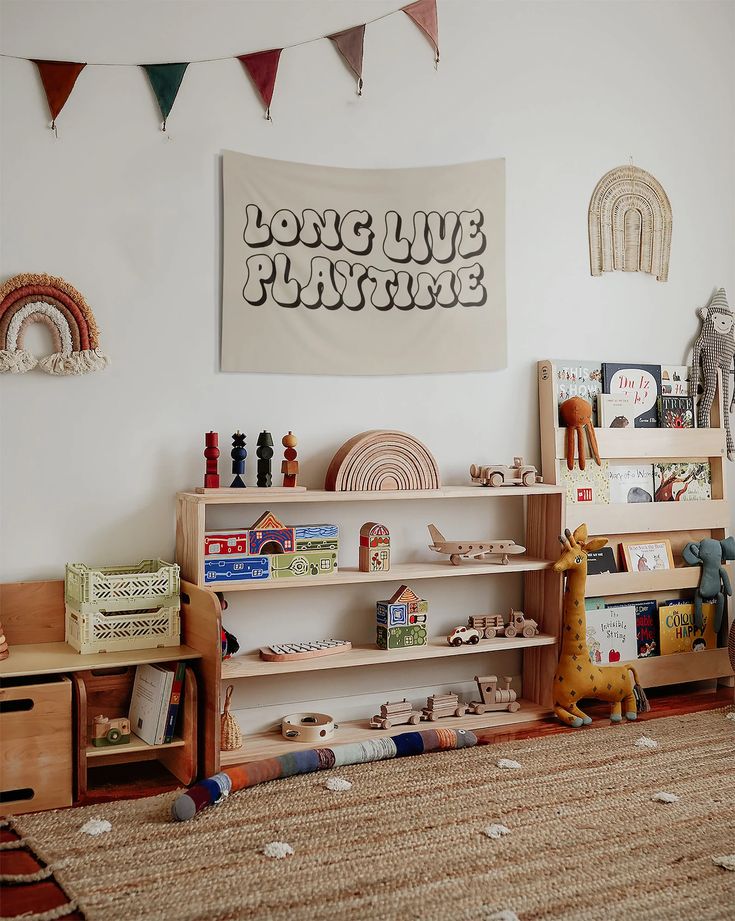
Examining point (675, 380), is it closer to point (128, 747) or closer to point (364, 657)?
point (364, 657)

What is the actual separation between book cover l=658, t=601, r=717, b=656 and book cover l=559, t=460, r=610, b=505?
20.4 inches

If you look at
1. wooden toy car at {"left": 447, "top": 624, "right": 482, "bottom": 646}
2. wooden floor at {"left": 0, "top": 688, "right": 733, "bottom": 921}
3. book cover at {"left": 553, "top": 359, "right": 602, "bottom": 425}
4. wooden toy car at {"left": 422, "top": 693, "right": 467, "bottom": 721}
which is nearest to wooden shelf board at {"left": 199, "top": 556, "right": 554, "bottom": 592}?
wooden toy car at {"left": 447, "top": 624, "right": 482, "bottom": 646}

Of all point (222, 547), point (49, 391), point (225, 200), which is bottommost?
point (222, 547)

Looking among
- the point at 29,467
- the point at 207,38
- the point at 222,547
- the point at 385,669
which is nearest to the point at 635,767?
the point at 385,669

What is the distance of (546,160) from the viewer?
342 cm

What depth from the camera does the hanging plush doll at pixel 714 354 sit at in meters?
3.65

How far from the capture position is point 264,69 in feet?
9.55

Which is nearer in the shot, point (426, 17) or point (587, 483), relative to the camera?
point (426, 17)

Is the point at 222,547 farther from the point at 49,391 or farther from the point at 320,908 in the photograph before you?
the point at 320,908

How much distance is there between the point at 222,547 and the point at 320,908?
1.13 meters

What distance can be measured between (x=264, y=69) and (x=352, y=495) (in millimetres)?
1419

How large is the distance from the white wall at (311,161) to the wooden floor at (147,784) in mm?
387

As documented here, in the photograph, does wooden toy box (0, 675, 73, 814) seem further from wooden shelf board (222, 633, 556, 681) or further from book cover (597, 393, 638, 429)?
book cover (597, 393, 638, 429)

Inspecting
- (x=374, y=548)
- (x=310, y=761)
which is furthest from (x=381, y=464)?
(x=310, y=761)
